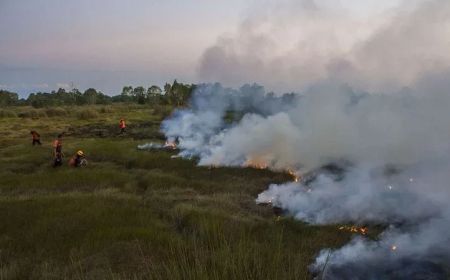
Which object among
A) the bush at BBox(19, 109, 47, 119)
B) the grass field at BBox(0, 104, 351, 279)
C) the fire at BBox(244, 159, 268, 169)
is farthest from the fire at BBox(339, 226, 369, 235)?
the bush at BBox(19, 109, 47, 119)

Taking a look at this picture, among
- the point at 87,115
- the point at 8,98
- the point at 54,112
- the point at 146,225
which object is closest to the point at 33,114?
the point at 54,112

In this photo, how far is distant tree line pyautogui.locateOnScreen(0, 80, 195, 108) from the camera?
333 feet

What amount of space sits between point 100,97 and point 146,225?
5422 inches

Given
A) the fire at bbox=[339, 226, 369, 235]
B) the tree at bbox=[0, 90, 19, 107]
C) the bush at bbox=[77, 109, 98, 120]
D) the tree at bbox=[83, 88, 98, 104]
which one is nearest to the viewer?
the fire at bbox=[339, 226, 369, 235]

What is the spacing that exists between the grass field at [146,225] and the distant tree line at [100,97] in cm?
6856

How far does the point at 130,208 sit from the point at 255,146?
14.7 m

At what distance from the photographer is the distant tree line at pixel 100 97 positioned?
101463mm

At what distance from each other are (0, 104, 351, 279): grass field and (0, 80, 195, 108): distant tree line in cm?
6856

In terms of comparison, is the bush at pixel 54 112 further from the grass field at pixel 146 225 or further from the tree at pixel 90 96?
the tree at pixel 90 96

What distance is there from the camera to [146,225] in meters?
15.8

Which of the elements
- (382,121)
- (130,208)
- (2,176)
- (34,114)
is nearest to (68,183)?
(2,176)

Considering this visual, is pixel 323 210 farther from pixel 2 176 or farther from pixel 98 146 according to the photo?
pixel 98 146

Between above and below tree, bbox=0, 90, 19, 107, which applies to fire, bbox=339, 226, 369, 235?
below

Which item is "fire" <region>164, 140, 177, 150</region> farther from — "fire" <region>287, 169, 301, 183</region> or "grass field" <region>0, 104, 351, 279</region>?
"fire" <region>287, 169, 301, 183</region>
